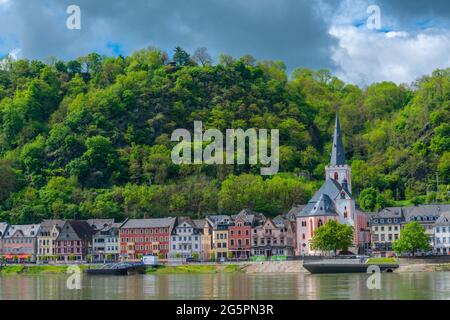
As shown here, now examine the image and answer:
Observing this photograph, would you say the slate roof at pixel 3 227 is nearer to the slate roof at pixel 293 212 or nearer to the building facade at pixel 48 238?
the building facade at pixel 48 238

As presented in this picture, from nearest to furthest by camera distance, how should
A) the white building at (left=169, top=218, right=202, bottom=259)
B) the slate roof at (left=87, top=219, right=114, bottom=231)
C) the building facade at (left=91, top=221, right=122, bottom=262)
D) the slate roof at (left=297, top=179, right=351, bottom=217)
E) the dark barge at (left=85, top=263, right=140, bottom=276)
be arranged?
the dark barge at (left=85, top=263, right=140, bottom=276), the slate roof at (left=297, top=179, right=351, bottom=217), the white building at (left=169, top=218, right=202, bottom=259), the building facade at (left=91, top=221, right=122, bottom=262), the slate roof at (left=87, top=219, right=114, bottom=231)

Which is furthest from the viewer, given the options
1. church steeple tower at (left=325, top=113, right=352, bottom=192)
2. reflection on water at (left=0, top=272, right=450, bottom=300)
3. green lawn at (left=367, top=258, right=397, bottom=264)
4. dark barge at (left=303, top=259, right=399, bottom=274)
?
church steeple tower at (left=325, top=113, right=352, bottom=192)

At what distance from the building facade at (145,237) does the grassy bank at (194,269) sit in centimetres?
2144

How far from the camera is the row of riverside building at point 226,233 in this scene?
120 m

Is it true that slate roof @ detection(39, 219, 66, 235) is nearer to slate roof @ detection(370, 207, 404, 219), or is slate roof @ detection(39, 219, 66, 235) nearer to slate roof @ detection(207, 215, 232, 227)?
slate roof @ detection(207, 215, 232, 227)

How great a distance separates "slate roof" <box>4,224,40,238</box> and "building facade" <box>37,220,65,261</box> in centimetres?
122

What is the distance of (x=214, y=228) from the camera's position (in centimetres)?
12556

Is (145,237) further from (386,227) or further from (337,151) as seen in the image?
(386,227)

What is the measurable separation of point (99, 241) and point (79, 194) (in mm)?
14347

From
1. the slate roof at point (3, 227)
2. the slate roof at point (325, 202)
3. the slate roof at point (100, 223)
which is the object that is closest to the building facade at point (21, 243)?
the slate roof at point (3, 227)

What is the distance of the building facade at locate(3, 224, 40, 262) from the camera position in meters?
132

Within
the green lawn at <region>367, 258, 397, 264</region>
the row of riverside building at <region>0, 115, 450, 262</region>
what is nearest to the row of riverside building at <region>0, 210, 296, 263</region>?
the row of riverside building at <region>0, 115, 450, 262</region>

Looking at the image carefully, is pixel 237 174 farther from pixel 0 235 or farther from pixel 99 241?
pixel 0 235

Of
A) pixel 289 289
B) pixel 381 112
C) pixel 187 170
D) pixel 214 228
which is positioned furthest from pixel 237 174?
pixel 289 289
